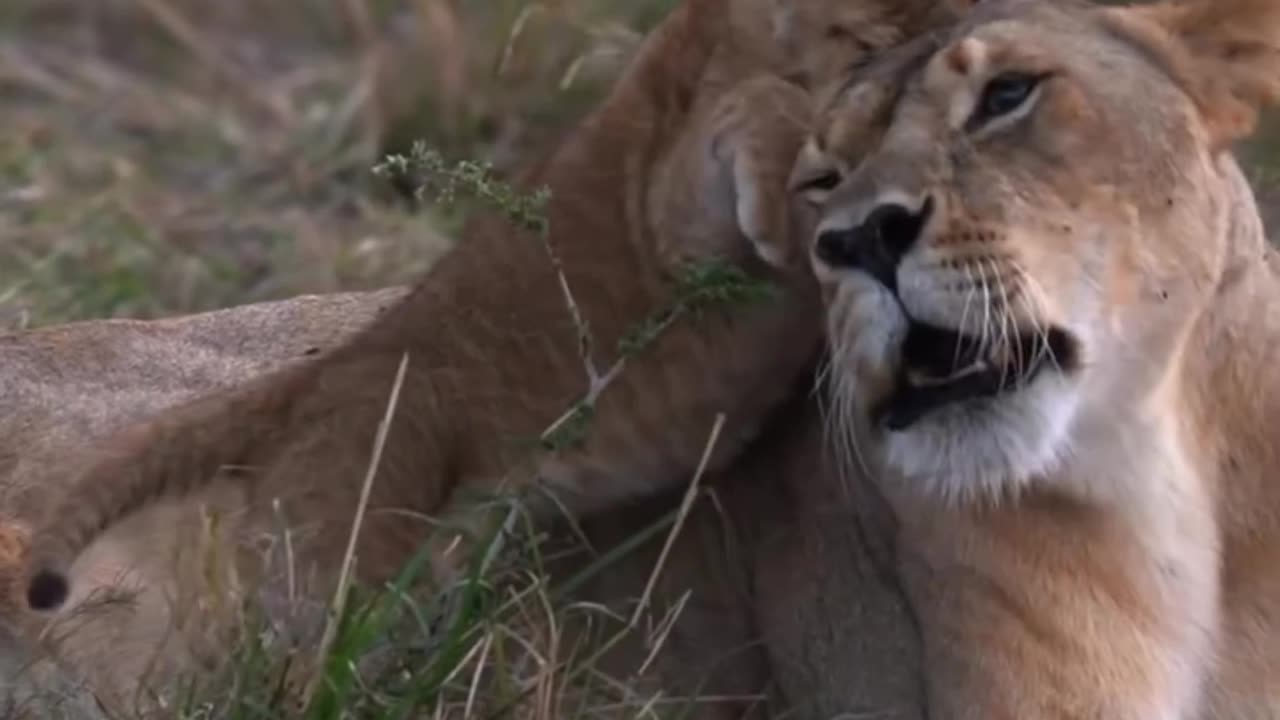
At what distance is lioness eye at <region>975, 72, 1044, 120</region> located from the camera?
2.76 meters

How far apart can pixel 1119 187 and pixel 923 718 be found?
548 mm

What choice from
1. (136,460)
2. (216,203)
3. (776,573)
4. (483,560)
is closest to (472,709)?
(483,560)

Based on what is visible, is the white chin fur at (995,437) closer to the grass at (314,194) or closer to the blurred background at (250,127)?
the grass at (314,194)

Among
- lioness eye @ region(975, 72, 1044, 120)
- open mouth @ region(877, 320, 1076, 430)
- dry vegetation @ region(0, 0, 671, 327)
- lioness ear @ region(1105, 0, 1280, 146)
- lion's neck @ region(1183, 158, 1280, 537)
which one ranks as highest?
lioness eye @ region(975, 72, 1044, 120)

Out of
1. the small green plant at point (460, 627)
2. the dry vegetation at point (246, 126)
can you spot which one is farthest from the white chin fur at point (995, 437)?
the dry vegetation at point (246, 126)

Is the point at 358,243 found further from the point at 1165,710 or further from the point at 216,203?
the point at 1165,710

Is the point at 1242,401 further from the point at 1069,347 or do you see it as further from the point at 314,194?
the point at 314,194

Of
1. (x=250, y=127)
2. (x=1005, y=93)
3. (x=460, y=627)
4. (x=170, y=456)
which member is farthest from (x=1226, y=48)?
(x=250, y=127)

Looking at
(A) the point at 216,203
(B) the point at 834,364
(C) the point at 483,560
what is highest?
(B) the point at 834,364

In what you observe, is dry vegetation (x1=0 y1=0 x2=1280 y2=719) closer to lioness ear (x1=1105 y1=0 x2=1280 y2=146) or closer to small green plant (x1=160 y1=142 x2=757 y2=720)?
small green plant (x1=160 y1=142 x2=757 y2=720)

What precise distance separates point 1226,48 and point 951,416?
0.46 metres

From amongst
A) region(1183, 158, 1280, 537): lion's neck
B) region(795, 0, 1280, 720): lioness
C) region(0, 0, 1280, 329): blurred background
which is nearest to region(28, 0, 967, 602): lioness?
region(795, 0, 1280, 720): lioness

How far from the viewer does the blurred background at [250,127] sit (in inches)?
220

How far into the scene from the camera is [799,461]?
3.19 meters
